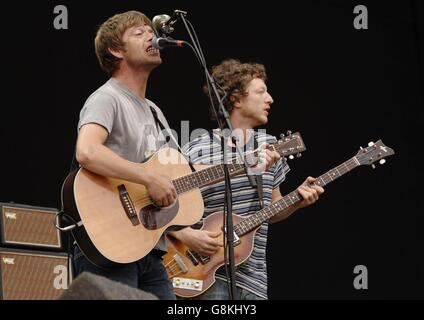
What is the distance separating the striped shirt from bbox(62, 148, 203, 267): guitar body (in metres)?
0.53

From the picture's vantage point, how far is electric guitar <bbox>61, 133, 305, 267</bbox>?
11.0ft

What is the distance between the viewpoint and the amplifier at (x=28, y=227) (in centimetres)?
488

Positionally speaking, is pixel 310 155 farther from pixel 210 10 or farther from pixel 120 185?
pixel 120 185

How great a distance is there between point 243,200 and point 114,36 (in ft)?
3.55

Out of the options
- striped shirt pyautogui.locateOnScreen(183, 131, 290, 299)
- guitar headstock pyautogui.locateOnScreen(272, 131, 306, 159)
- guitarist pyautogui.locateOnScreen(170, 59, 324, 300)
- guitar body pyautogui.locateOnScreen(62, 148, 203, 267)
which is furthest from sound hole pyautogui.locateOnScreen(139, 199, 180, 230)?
guitar headstock pyautogui.locateOnScreen(272, 131, 306, 159)

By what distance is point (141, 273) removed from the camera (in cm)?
348

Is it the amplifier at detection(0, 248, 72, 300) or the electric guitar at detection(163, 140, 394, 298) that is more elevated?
the electric guitar at detection(163, 140, 394, 298)

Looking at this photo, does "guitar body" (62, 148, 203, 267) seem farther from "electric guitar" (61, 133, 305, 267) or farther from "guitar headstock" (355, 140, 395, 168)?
"guitar headstock" (355, 140, 395, 168)

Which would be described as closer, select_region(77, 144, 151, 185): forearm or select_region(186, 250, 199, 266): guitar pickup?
select_region(77, 144, 151, 185): forearm

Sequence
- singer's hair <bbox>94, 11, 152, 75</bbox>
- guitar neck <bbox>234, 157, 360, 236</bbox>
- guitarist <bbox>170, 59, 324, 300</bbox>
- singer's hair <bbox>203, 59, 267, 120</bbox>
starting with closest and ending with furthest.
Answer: singer's hair <bbox>94, 11, 152, 75</bbox>, guitarist <bbox>170, 59, 324, 300</bbox>, guitar neck <bbox>234, 157, 360, 236</bbox>, singer's hair <bbox>203, 59, 267, 120</bbox>

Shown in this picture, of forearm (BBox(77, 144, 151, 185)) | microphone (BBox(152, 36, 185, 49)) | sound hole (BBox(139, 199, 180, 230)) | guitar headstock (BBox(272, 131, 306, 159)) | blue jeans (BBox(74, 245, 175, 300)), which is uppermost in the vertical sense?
microphone (BBox(152, 36, 185, 49))

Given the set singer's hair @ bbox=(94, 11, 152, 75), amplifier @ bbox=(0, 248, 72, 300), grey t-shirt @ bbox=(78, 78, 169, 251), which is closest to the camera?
grey t-shirt @ bbox=(78, 78, 169, 251)

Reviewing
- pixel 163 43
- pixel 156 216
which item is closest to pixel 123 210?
pixel 156 216
